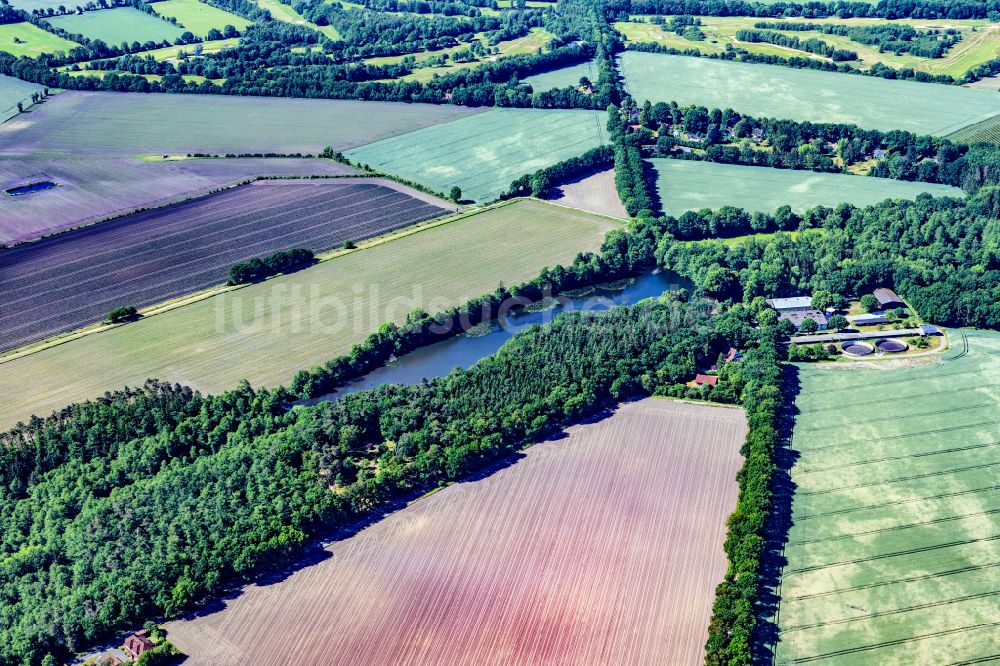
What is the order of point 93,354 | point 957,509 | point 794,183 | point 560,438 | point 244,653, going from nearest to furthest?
1. point 244,653
2. point 957,509
3. point 560,438
4. point 93,354
5. point 794,183

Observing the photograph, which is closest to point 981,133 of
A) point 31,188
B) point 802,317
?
point 802,317

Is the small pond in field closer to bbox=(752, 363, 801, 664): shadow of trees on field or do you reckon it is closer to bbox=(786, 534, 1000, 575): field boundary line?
bbox=(752, 363, 801, 664): shadow of trees on field

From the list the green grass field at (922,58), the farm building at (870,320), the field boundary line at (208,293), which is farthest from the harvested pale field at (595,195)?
the green grass field at (922,58)

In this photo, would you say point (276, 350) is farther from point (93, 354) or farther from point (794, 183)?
point (794, 183)

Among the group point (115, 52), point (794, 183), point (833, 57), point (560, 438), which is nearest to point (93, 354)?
point (560, 438)

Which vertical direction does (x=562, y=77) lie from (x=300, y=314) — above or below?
above

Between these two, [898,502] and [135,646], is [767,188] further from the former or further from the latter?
[135,646]
